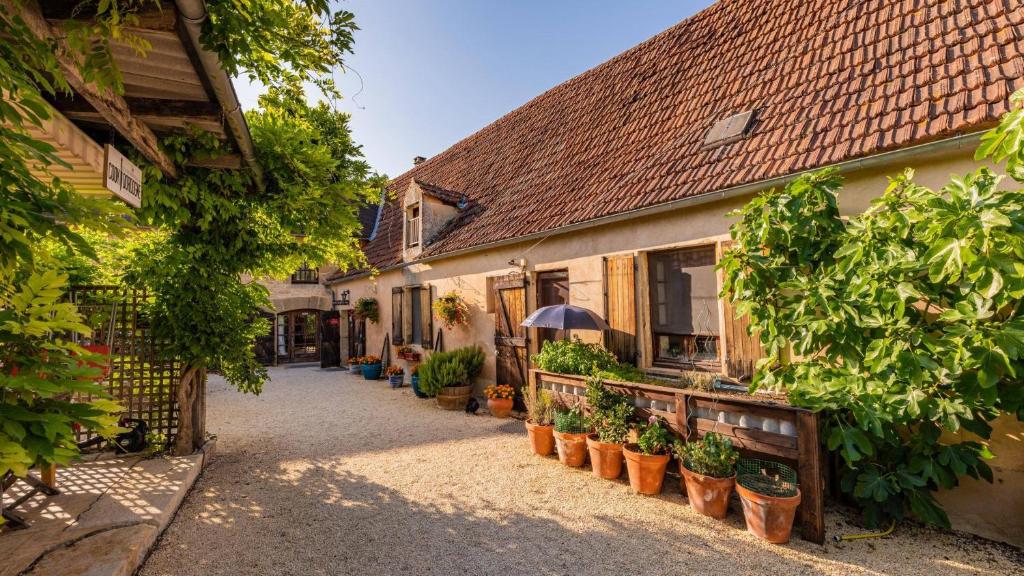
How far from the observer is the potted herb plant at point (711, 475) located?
388 centimetres

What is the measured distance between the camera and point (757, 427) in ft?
13.0

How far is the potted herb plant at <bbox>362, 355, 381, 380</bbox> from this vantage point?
12520 millimetres

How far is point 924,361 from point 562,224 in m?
4.52

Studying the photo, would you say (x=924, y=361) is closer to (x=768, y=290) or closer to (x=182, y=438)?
(x=768, y=290)

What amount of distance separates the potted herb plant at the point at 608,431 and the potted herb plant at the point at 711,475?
843mm

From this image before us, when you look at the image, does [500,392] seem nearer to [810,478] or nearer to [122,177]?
[810,478]

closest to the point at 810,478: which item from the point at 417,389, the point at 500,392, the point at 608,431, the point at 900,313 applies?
the point at 900,313

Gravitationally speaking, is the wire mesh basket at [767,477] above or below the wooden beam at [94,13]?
below

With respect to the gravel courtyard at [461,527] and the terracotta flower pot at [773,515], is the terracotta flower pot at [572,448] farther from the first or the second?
the terracotta flower pot at [773,515]

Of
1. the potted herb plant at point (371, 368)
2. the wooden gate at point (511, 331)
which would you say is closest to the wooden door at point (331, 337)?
the potted herb plant at point (371, 368)

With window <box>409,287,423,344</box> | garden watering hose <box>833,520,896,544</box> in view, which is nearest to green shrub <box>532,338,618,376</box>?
garden watering hose <box>833,520,896,544</box>

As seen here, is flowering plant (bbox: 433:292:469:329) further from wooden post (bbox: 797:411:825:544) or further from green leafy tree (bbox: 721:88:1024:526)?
wooden post (bbox: 797:411:825:544)

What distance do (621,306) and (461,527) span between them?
358 centimetres

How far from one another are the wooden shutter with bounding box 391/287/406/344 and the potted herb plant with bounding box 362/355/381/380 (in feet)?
3.16
